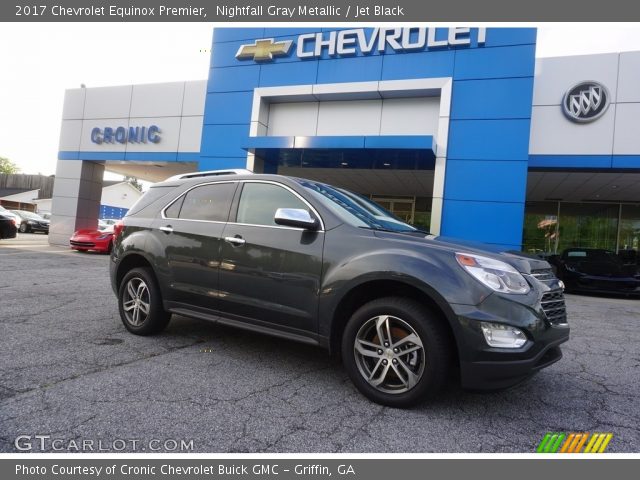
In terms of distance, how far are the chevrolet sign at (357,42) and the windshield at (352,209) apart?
8744 millimetres

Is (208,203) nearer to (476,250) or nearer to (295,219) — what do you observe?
(295,219)

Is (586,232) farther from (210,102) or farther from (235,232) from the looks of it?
(235,232)

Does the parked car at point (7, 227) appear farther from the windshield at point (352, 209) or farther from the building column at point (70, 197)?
the windshield at point (352, 209)

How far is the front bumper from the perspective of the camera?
8.37 feet

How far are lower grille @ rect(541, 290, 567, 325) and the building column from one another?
18.7m

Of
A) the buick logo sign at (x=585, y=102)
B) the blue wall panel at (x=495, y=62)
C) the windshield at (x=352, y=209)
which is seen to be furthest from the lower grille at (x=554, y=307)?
the buick logo sign at (x=585, y=102)

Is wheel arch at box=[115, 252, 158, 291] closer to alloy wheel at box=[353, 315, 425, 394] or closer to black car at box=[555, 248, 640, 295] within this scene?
alloy wheel at box=[353, 315, 425, 394]

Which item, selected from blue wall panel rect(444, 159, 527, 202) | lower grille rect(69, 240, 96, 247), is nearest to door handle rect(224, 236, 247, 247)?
blue wall panel rect(444, 159, 527, 202)

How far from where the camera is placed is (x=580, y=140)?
36.6 feet

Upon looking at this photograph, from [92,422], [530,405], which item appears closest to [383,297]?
[530,405]

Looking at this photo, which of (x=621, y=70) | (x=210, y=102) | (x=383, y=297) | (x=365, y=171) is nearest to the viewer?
(x=383, y=297)

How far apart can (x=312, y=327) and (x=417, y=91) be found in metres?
9.60

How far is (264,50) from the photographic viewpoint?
40.7 ft

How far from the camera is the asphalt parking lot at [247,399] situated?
238cm
